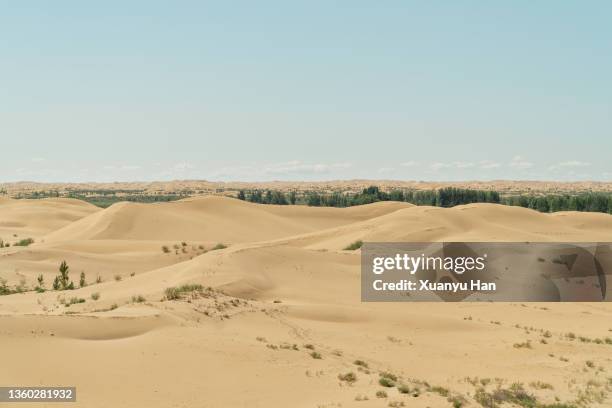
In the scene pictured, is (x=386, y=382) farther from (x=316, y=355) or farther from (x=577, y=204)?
(x=577, y=204)

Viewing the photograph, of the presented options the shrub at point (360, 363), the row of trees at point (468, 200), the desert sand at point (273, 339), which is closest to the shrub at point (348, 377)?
the desert sand at point (273, 339)

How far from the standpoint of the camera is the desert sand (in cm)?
1205

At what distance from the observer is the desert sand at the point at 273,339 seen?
12047 mm

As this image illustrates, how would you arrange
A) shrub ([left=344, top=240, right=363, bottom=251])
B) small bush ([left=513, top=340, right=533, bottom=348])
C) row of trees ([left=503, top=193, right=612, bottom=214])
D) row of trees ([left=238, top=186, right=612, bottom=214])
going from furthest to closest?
row of trees ([left=238, top=186, right=612, bottom=214])
row of trees ([left=503, top=193, right=612, bottom=214])
shrub ([left=344, top=240, right=363, bottom=251])
small bush ([left=513, top=340, right=533, bottom=348])

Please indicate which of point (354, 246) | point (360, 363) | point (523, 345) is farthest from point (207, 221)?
point (360, 363)

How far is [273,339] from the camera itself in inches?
647

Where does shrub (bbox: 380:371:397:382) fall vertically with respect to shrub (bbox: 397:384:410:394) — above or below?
below

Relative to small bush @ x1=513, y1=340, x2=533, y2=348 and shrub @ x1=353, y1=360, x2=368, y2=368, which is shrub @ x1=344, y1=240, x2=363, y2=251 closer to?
small bush @ x1=513, y1=340, x2=533, y2=348

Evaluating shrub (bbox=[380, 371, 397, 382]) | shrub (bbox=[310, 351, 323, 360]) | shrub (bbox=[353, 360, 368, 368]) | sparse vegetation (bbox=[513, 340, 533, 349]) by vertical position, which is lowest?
sparse vegetation (bbox=[513, 340, 533, 349])

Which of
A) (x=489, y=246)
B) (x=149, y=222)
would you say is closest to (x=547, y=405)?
(x=489, y=246)

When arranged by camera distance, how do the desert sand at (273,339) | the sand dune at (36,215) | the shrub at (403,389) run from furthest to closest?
the sand dune at (36,215) < the shrub at (403,389) < the desert sand at (273,339)

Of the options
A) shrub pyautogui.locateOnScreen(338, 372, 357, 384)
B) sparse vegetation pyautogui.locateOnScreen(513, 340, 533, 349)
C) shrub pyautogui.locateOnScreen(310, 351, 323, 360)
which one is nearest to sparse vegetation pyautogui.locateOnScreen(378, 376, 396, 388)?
shrub pyautogui.locateOnScreen(338, 372, 357, 384)

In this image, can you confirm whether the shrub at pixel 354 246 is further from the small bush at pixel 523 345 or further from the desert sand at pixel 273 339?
the small bush at pixel 523 345

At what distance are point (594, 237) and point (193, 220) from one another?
126 feet
